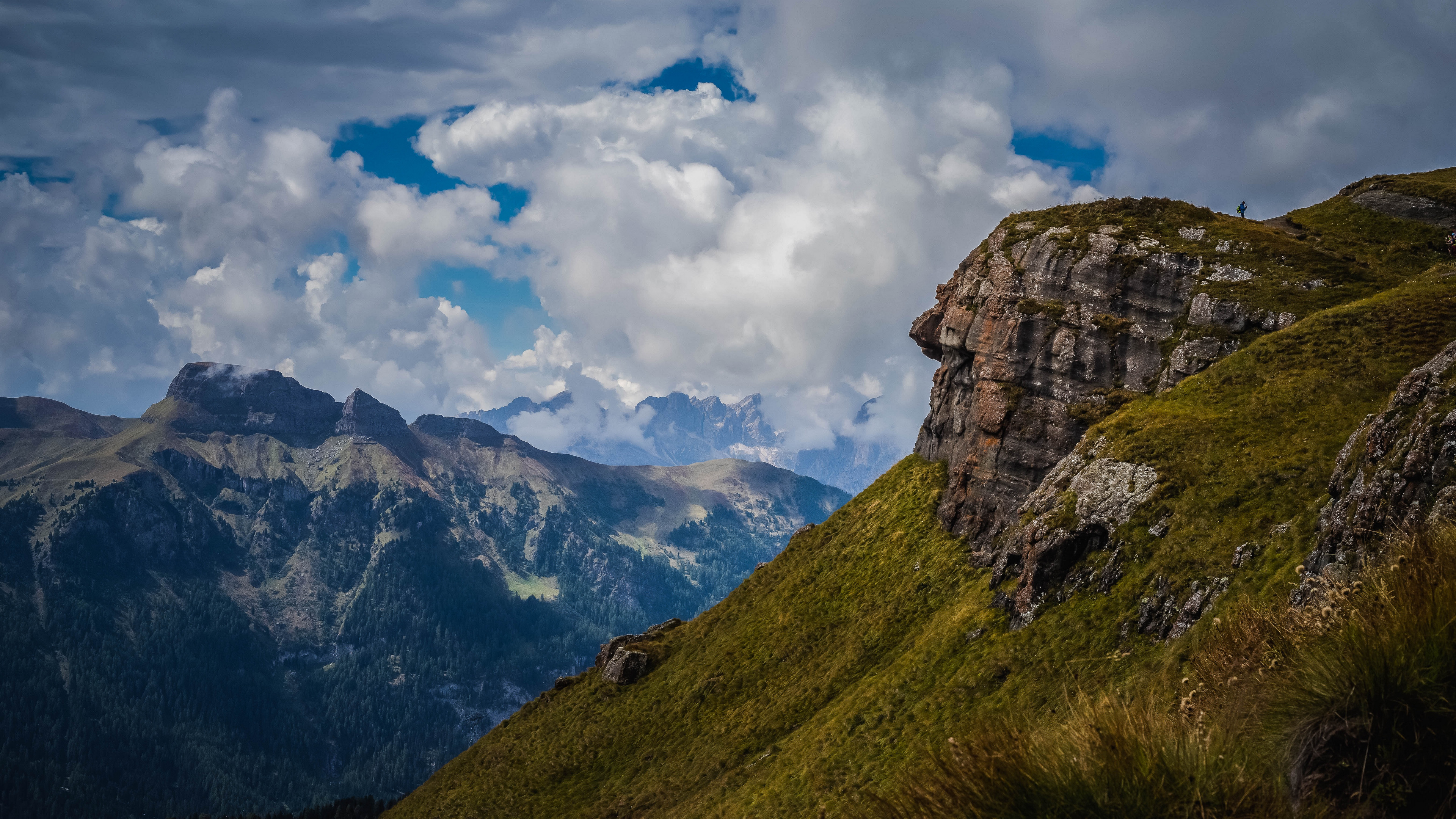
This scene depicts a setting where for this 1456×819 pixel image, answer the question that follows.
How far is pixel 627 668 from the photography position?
8888 cm

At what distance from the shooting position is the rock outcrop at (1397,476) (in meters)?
18.7

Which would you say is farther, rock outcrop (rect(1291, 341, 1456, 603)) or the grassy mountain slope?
the grassy mountain slope

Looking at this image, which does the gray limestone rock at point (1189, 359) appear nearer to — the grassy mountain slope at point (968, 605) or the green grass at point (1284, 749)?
the grassy mountain slope at point (968, 605)

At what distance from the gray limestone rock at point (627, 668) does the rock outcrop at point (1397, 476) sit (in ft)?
241

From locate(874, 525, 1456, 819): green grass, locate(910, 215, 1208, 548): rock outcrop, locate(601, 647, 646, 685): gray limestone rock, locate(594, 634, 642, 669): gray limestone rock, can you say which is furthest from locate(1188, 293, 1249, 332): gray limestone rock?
locate(594, 634, 642, 669): gray limestone rock

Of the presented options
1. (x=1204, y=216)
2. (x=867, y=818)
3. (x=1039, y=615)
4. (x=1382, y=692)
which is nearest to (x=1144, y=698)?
(x=1382, y=692)

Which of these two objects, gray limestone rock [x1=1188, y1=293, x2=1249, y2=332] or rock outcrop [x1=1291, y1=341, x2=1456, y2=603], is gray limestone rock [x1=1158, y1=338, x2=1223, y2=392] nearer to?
gray limestone rock [x1=1188, y1=293, x2=1249, y2=332]

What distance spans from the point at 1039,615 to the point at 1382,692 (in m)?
37.1

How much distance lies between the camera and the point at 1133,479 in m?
43.0

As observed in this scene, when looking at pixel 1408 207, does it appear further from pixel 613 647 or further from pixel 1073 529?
pixel 613 647

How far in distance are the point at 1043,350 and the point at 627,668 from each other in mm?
55194

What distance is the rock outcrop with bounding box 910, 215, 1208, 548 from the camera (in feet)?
205

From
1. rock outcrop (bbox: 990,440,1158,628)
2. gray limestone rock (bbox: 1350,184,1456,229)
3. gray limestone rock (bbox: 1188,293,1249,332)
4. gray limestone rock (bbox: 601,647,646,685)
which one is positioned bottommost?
gray limestone rock (bbox: 601,647,646,685)

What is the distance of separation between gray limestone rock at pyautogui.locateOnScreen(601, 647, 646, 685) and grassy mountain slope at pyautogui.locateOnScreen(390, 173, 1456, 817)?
1173mm
